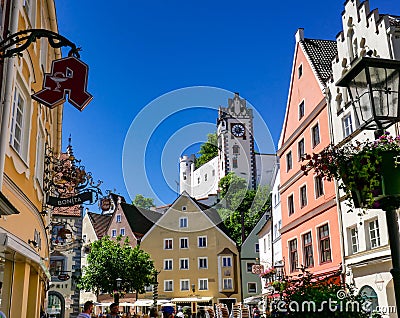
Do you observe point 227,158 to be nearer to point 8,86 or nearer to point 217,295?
point 217,295

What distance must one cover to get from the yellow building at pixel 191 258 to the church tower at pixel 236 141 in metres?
31.7

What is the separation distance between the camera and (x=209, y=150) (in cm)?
10350

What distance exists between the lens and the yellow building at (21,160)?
7152 millimetres

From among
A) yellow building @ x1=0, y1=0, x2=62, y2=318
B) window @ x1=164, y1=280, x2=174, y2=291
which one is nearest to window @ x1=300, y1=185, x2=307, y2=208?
yellow building @ x1=0, y1=0, x2=62, y2=318

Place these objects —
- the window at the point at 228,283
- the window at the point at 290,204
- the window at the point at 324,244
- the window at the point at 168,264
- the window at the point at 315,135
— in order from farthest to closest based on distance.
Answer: the window at the point at 168,264, the window at the point at 228,283, the window at the point at 290,204, the window at the point at 315,135, the window at the point at 324,244

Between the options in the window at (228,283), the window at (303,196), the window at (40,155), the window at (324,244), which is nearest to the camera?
the window at (40,155)

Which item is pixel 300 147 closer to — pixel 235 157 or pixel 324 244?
pixel 324 244

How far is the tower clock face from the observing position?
96.3 m

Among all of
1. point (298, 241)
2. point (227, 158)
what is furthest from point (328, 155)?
point (227, 158)

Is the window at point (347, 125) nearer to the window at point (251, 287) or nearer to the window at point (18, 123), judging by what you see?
the window at point (18, 123)

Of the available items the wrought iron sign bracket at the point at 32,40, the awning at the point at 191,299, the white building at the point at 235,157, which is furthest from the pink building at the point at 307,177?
the white building at the point at 235,157

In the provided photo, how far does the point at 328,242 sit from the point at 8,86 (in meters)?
16.9

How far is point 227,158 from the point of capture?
8988 cm

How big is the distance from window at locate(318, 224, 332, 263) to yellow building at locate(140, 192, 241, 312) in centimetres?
2846
